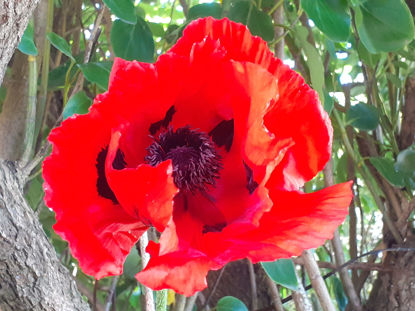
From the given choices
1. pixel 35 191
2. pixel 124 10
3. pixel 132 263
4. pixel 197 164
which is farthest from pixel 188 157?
pixel 35 191

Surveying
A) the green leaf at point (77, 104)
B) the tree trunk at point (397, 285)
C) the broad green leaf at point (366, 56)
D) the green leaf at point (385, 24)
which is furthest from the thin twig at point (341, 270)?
the green leaf at point (77, 104)

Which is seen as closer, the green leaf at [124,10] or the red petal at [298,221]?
the red petal at [298,221]

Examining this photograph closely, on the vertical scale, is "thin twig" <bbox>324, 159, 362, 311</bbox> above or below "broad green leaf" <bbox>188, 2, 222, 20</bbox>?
below

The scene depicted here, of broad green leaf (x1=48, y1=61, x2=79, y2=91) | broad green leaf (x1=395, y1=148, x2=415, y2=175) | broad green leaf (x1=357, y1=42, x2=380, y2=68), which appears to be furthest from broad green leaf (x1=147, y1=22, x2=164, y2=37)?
broad green leaf (x1=395, y1=148, x2=415, y2=175)

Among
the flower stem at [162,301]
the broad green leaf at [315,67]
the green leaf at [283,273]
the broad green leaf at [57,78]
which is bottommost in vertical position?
the green leaf at [283,273]

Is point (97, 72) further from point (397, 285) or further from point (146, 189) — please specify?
point (397, 285)

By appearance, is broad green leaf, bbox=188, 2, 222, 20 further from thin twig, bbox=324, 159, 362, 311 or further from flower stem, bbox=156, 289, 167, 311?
flower stem, bbox=156, 289, 167, 311

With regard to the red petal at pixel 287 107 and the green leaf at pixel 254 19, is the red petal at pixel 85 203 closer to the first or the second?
the red petal at pixel 287 107
